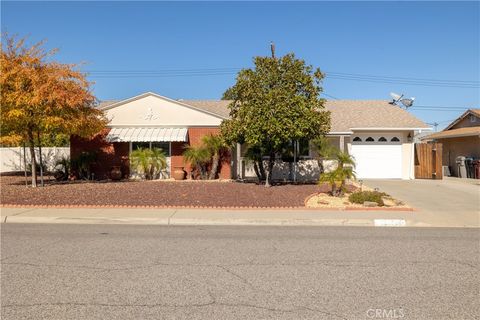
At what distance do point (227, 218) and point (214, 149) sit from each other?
9412 mm

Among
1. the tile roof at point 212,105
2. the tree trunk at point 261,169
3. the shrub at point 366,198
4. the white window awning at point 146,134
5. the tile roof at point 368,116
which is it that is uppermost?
the tile roof at point 212,105

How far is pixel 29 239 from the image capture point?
8.79 m

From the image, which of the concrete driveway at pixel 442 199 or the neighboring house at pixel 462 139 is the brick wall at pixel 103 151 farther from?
the neighboring house at pixel 462 139

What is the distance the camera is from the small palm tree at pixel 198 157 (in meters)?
20.5

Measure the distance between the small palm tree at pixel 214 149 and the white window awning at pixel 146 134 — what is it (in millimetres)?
1021

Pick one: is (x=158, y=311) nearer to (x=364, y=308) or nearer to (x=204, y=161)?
(x=364, y=308)

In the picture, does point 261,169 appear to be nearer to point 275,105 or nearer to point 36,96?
point 275,105

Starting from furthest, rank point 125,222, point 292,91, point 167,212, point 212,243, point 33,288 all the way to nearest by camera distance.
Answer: point 292,91, point 167,212, point 125,222, point 212,243, point 33,288

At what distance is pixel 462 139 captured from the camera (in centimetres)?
2639

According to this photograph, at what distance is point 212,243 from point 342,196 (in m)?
8.20

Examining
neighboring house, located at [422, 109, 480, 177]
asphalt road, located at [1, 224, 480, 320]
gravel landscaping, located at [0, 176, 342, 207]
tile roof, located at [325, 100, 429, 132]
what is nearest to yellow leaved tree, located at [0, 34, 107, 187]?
gravel landscaping, located at [0, 176, 342, 207]

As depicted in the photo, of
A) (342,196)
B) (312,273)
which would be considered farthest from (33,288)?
(342,196)

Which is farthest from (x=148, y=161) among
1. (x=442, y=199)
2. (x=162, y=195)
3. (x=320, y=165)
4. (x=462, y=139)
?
(x=462, y=139)

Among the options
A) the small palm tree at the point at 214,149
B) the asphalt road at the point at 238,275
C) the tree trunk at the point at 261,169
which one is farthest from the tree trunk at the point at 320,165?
the asphalt road at the point at 238,275
